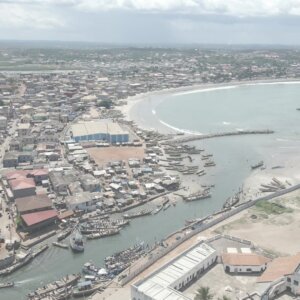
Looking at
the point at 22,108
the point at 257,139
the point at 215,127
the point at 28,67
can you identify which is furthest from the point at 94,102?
the point at 28,67

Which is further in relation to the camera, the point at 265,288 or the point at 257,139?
the point at 257,139

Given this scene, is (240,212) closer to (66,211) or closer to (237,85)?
(66,211)

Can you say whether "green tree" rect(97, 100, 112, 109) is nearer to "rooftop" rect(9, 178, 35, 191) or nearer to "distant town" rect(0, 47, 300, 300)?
"distant town" rect(0, 47, 300, 300)

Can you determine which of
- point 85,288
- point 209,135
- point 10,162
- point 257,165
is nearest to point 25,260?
point 85,288

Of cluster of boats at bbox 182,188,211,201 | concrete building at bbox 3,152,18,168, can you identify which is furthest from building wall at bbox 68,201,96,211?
concrete building at bbox 3,152,18,168

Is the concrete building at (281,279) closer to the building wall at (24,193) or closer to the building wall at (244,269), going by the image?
the building wall at (244,269)

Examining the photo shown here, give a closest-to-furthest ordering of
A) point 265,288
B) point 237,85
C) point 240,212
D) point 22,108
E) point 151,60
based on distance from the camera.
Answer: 1. point 265,288
2. point 240,212
3. point 22,108
4. point 237,85
5. point 151,60

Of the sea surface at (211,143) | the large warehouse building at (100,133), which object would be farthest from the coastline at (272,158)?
the large warehouse building at (100,133)
